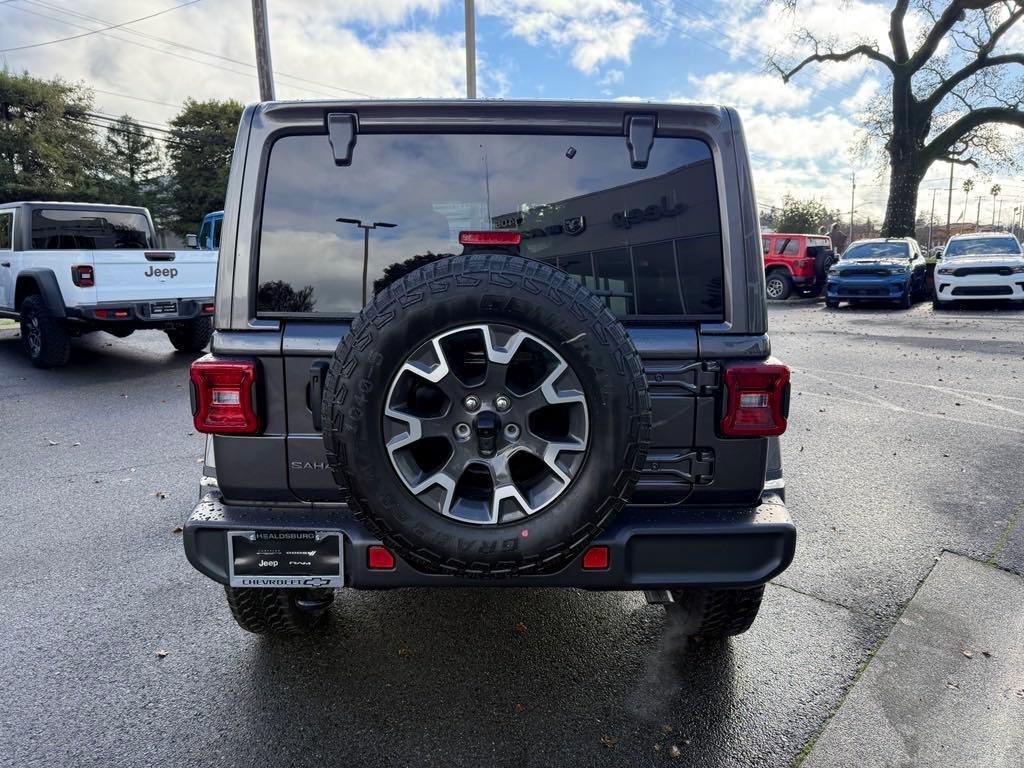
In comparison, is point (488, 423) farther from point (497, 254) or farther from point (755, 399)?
point (755, 399)

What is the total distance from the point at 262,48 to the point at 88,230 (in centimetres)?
790

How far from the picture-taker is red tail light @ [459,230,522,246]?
225 cm

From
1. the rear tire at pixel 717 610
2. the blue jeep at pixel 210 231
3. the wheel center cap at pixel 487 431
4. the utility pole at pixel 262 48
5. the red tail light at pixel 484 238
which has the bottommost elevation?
the rear tire at pixel 717 610

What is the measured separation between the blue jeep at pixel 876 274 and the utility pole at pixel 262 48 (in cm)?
1490

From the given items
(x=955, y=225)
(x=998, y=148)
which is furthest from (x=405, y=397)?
(x=955, y=225)

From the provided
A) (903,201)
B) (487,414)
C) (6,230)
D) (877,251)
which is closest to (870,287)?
(877,251)

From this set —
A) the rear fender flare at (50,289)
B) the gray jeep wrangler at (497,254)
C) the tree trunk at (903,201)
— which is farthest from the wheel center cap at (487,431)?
the tree trunk at (903,201)

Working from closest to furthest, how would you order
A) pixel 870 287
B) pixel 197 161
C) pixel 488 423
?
pixel 488 423 → pixel 870 287 → pixel 197 161

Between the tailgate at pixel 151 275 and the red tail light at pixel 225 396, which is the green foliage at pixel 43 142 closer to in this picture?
the tailgate at pixel 151 275

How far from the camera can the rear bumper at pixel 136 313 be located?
826 cm

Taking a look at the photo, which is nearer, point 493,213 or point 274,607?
point 493,213

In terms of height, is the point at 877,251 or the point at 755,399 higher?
the point at 877,251

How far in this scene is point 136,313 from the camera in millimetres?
8469

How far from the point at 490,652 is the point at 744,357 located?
156cm
